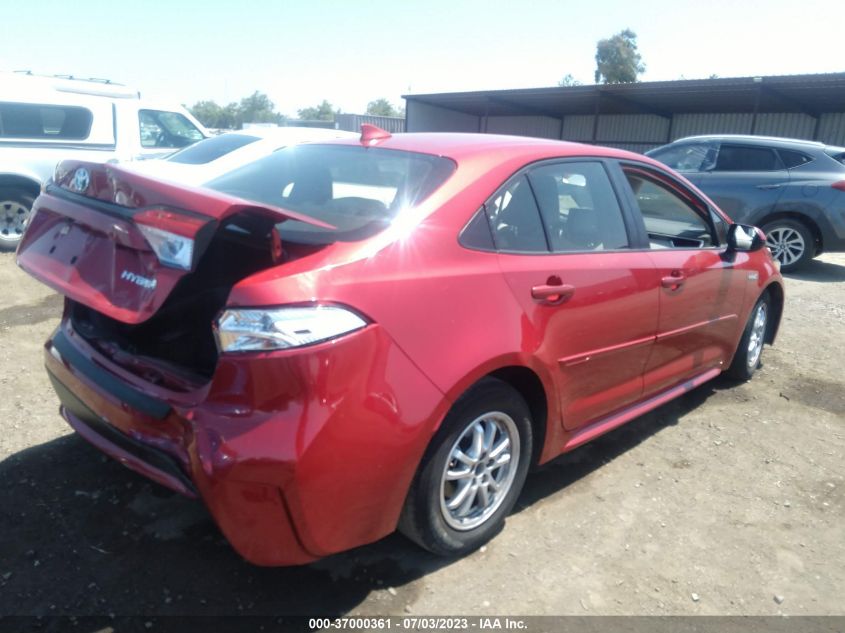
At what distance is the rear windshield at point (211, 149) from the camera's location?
8898 millimetres

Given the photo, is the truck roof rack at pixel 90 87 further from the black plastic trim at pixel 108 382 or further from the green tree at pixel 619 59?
the green tree at pixel 619 59

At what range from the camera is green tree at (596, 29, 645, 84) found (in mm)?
58531

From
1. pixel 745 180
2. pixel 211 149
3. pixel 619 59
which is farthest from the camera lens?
pixel 619 59

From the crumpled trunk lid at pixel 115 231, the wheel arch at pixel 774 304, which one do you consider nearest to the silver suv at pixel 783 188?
the wheel arch at pixel 774 304

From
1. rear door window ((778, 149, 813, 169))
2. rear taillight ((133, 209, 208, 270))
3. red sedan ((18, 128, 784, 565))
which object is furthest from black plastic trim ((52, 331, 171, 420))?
rear door window ((778, 149, 813, 169))

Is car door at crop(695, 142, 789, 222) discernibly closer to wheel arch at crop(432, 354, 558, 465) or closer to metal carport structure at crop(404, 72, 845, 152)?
wheel arch at crop(432, 354, 558, 465)

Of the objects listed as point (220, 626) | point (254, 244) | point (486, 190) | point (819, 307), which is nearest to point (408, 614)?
point (220, 626)

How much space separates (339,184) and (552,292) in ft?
3.43

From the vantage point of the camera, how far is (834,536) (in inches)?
121

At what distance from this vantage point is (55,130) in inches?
344

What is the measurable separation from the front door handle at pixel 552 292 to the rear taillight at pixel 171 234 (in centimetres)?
130

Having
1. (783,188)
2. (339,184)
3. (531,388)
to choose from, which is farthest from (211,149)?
(783,188)

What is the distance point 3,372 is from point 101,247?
2424 mm

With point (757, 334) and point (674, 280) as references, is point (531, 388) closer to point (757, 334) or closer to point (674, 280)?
point (674, 280)
